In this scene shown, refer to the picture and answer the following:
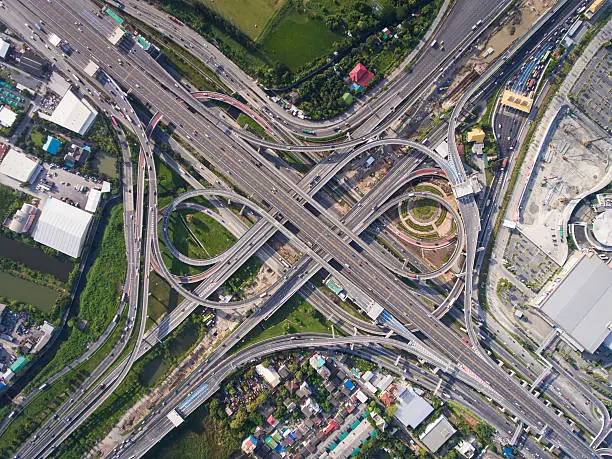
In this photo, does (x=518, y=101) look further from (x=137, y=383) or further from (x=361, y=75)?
(x=137, y=383)

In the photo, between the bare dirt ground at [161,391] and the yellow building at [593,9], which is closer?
the yellow building at [593,9]

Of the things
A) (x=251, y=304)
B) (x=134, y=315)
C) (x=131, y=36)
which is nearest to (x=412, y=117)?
(x=251, y=304)

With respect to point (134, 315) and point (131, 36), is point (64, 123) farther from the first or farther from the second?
point (134, 315)

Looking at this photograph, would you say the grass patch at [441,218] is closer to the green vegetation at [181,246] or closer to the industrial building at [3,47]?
the green vegetation at [181,246]

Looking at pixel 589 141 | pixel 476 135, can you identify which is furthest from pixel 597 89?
pixel 476 135

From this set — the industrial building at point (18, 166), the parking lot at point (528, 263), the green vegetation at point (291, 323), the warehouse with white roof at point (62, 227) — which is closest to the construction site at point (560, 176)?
the parking lot at point (528, 263)

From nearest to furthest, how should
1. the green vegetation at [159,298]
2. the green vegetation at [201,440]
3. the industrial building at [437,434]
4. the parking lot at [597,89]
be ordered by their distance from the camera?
the industrial building at [437,434]
the parking lot at [597,89]
the green vegetation at [201,440]
the green vegetation at [159,298]
